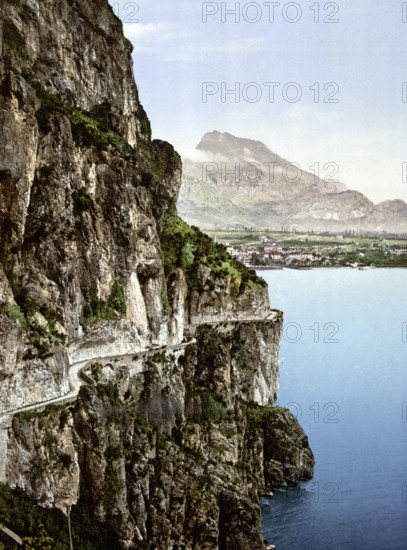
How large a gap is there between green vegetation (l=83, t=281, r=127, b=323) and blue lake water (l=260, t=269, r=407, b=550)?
15.9 m

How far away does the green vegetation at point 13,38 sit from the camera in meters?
38.7

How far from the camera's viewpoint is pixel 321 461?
176 ft

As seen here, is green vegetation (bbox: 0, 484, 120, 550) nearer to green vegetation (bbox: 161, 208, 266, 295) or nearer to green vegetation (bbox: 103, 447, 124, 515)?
green vegetation (bbox: 103, 447, 124, 515)

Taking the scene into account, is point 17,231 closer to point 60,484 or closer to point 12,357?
point 12,357

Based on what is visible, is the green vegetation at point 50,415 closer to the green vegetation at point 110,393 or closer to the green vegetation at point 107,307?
the green vegetation at point 110,393

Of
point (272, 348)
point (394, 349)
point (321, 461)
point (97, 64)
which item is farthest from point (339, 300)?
point (97, 64)

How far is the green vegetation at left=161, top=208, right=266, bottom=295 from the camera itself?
5506 centimetres

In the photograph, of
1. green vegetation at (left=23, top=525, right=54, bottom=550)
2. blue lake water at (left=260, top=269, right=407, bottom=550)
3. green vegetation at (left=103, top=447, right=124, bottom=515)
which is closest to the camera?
green vegetation at (left=23, top=525, right=54, bottom=550)

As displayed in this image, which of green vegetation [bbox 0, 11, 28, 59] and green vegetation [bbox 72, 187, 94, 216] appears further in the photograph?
green vegetation [bbox 72, 187, 94, 216]

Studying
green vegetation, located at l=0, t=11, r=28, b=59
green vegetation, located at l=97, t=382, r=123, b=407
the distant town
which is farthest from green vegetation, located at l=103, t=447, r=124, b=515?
the distant town

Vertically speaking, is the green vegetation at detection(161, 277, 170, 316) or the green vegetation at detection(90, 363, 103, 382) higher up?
the green vegetation at detection(161, 277, 170, 316)

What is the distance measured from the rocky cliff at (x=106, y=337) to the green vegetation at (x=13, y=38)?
100 mm

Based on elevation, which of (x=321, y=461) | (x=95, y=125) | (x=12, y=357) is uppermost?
(x=95, y=125)

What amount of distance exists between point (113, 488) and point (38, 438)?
592cm
